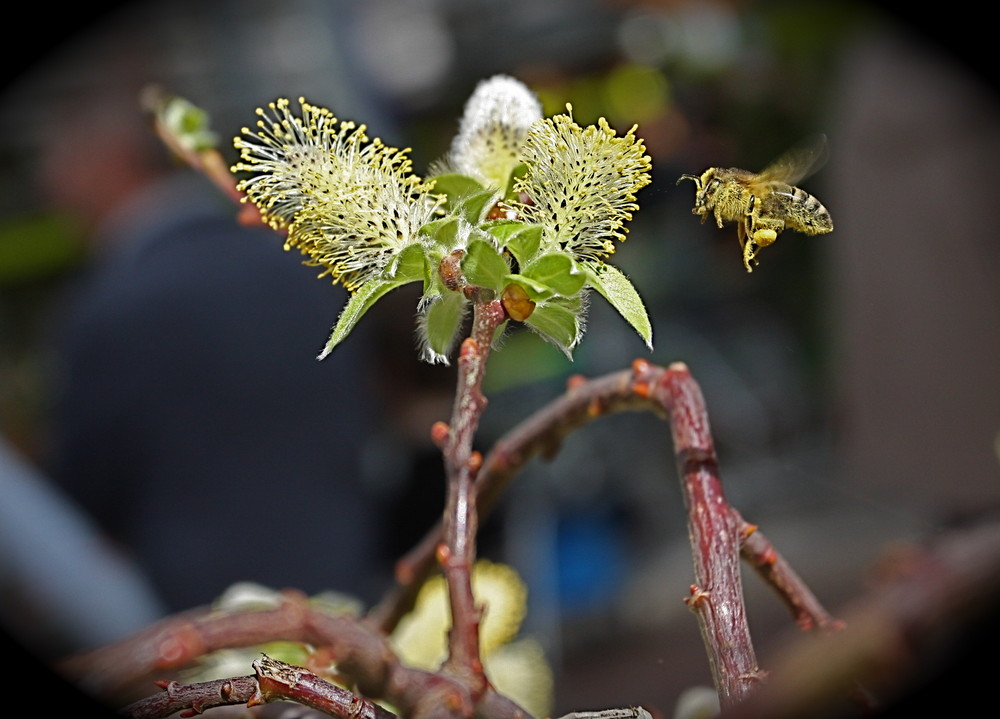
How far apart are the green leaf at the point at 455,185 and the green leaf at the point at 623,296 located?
0.17 feet

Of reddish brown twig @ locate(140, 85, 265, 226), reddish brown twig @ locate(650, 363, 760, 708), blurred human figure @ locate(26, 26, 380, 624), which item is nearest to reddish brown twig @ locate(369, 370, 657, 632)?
reddish brown twig @ locate(650, 363, 760, 708)

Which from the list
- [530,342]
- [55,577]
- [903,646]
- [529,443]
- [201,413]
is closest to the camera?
[903,646]

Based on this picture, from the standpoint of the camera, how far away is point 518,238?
0.28 metres

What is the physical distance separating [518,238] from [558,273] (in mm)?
18

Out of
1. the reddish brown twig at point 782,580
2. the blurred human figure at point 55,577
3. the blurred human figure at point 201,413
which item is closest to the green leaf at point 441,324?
the reddish brown twig at point 782,580

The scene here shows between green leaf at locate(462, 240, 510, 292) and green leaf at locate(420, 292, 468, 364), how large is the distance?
2 centimetres

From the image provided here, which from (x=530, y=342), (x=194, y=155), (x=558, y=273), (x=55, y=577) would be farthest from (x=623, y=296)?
(x=530, y=342)

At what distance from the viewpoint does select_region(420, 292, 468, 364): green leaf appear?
30cm

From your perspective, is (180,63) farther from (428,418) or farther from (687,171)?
(687,171)

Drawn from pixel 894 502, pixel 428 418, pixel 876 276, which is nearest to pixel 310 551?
pixel 428 418

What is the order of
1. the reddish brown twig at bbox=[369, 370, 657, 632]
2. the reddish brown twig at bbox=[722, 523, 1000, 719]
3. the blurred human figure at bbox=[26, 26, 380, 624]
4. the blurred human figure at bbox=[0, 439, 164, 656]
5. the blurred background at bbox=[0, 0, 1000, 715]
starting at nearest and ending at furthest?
the reddish brown twig at bbox=[722, 523, 1000, 719]
the reddish brown twig at bbox=[369, 370, 657, 632]
the blurred human figure at bbox=[0, 439, 164, 656]
the blurred background at bbox=[0, 0, 1000, 715]
the blurred human figure at bbox=[26, 26, 380, 624]

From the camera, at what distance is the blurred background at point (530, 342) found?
0.73 metres

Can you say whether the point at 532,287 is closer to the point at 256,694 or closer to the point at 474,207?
the point at 474,207

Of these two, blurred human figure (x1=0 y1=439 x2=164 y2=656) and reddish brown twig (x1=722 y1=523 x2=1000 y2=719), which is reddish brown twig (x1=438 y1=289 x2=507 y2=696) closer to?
reddish brown twig (x1=722 y1=523 x2=1000 y2=719)
